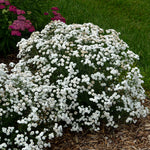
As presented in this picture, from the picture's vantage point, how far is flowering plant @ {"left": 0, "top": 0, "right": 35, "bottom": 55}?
5402mm

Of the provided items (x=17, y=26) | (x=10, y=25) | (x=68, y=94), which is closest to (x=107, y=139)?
(x=68, y=94)

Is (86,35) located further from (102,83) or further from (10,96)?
(10,96)

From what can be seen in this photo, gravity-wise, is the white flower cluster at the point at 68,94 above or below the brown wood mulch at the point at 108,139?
above

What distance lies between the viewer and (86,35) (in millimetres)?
4488

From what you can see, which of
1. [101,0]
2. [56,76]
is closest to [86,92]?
[56,76]

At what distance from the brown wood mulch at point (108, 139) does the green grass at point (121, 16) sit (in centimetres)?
206

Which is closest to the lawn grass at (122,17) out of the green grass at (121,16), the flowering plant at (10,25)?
the green grass at (121,16)

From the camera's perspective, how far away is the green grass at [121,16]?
709 cm

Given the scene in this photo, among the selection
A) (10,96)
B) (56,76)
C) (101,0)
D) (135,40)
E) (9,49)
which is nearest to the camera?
(10,96)

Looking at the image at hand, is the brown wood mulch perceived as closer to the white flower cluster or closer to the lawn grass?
the white flower cluster

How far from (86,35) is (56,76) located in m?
0.92

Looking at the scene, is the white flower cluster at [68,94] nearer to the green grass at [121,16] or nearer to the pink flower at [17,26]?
the pink flower at [17,26]

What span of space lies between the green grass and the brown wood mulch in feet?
6.75

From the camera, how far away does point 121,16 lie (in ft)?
30.0
